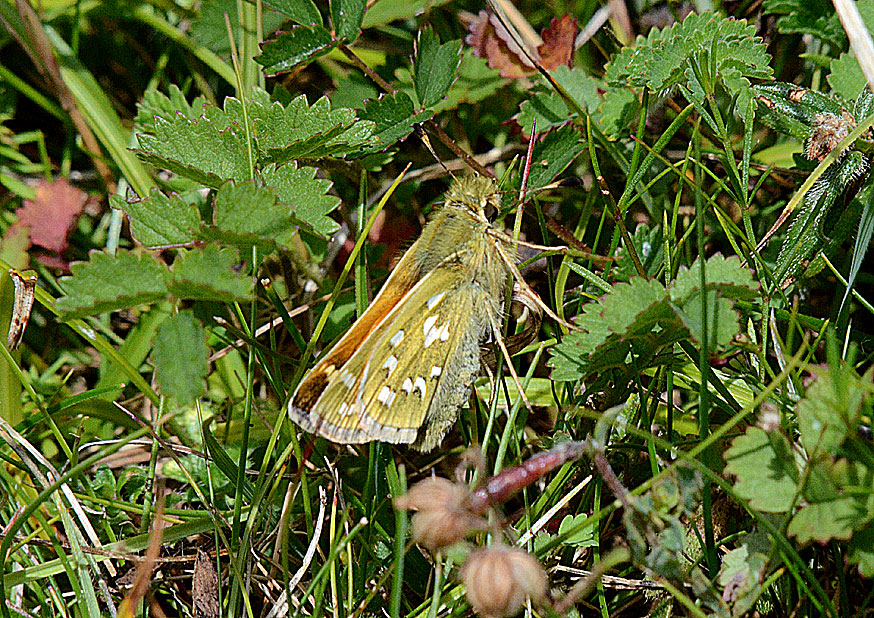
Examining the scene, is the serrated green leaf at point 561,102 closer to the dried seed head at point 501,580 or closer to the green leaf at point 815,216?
the green leaf at point 815,216

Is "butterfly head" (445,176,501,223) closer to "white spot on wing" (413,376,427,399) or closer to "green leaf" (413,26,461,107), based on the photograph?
"green leaf" (413,26,461,107)

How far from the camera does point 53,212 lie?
306 centimetres

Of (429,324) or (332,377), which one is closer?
(332,377)

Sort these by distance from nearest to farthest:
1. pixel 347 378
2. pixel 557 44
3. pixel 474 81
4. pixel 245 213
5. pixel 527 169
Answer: pixel 245 213
pixel 347 378
pixel 527 169
pixel 557 44
pixel 474 81

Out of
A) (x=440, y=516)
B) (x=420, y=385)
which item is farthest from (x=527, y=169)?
(x=440, y=516)

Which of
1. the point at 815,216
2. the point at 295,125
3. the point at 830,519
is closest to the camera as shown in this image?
the point at 830,519

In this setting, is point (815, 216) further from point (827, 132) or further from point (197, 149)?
point (197, 149)

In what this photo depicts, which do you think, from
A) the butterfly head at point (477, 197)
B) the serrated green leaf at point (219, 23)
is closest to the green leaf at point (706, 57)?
the butterfly head at point (477, 197)

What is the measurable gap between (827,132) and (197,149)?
1.82m

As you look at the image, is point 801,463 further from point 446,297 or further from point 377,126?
point 377,126

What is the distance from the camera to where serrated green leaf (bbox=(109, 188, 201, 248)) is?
6.28ft

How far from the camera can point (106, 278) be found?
5.76ft

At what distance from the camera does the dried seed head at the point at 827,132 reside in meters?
2.01

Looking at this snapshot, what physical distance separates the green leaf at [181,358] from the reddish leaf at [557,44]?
1.76 meters
